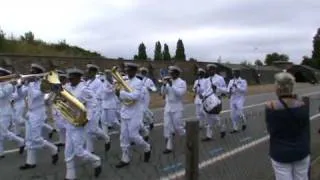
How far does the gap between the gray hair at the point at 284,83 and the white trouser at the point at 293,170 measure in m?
0.75

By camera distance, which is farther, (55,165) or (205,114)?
(205,114)

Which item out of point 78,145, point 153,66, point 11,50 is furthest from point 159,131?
point 11,50

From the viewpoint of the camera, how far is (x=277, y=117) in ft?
21.4

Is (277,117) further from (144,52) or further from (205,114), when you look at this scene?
(144,52)

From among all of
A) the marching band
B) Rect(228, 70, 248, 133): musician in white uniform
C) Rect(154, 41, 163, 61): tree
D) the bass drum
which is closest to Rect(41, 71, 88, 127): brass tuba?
the marching band

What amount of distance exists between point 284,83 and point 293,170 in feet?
3.08

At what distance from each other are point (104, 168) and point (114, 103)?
5.18 meters

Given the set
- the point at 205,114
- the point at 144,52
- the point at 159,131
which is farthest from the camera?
the point at 144,52

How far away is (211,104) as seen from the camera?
1630 centimetres

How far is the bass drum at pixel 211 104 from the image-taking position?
640 inches

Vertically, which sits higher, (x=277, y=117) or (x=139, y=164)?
(x=277, y=117)

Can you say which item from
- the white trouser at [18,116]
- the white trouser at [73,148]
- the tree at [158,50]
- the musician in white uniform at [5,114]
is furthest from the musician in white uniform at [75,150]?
the tree at [158,50]

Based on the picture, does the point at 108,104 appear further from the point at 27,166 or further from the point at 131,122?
the point at 27,166

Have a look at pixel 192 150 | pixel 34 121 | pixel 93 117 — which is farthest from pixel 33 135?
pixel 192 150
